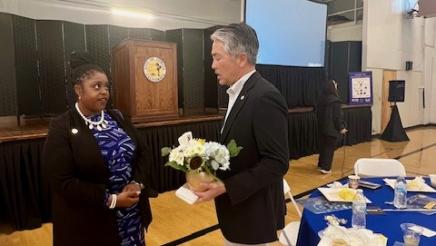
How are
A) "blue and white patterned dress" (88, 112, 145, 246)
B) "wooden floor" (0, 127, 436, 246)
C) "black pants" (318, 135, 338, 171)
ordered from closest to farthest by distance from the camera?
"blue and white patterned dress" (88, 112, 145, 246) → "wooden floor" (0, 127, 436, 246) → "black pants" (318, 135, 338, 171)

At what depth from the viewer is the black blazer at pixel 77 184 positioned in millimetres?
1547

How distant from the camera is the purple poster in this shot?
768cm

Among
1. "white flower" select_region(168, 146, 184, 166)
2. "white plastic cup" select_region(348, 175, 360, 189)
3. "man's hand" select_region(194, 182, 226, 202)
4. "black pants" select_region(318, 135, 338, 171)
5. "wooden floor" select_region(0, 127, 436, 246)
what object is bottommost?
"wooden floor" select_region(0, 127, 436, 246)

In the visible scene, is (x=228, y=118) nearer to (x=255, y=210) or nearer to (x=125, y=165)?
(x=255, y=210)

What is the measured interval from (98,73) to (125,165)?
510 millimetres

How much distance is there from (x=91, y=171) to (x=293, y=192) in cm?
318

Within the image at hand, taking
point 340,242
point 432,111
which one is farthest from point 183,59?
point 432,111

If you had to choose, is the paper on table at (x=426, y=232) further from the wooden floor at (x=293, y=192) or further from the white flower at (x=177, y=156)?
the wooden floor at (x=293, y=192)

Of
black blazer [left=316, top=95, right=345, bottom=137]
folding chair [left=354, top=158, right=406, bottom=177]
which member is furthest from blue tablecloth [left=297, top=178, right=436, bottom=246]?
black blazer [left=316, top=95, right=345, bottom=137]

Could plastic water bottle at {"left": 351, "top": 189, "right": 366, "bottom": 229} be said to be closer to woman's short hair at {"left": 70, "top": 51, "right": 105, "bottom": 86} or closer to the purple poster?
woman's short hair at {"left": 70, "top": 51, "right": 105, "bottom": 86}

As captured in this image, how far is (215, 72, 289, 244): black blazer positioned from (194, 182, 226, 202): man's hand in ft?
0.08

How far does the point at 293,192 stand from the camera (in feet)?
13.9

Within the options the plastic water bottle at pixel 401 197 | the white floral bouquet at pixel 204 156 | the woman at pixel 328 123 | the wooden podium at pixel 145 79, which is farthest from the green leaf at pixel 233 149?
the woman at pixel 328 123

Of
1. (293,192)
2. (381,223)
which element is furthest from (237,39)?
(293,192)
